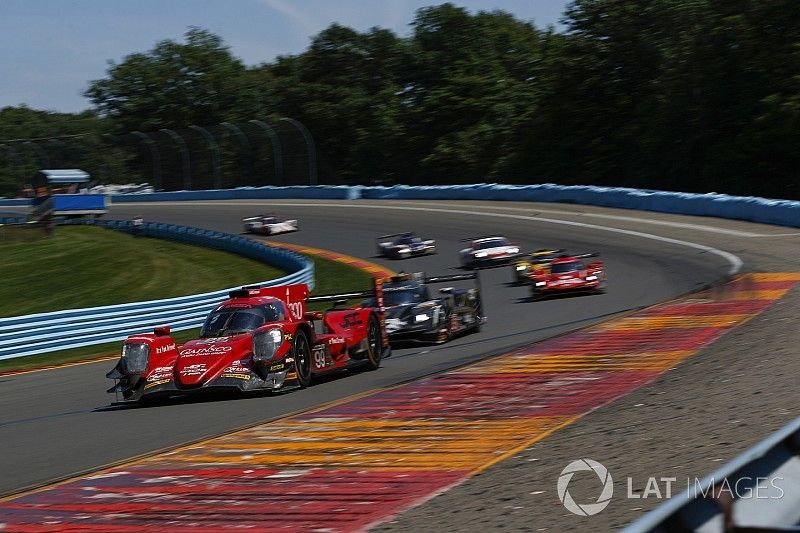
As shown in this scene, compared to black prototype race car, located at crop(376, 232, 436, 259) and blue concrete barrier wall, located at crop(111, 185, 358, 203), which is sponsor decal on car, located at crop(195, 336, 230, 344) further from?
blue concrete barrier wall, located at crop(111, 185, 358, 203)

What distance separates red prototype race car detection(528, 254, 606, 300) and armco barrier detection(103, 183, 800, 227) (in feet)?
37.4

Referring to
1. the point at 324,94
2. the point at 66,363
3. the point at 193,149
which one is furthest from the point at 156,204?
the point at 66,363

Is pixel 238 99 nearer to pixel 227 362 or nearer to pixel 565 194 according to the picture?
pixel 565 194

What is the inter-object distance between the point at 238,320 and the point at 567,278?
36.4 ft

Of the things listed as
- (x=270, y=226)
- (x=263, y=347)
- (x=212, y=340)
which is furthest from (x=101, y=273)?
(x=263, y=347)

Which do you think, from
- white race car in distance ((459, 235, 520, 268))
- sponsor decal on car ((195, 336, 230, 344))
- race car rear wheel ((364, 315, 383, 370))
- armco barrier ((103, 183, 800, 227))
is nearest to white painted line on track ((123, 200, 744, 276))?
armco barrier ((103, 183, 800, 227))

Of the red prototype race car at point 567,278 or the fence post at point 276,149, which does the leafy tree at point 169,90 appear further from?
Answer: the red prototype race car at point 567,278

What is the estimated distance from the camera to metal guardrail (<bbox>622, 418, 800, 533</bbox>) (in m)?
3.78

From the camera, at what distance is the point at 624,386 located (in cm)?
1034

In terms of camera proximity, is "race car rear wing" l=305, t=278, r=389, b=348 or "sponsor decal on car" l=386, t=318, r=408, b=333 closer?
"race car rear wing" l=305, t=278, r=389, b=348

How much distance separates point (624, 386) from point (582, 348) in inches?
131

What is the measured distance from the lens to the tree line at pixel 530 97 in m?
48.3

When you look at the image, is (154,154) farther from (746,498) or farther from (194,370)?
(746,498)

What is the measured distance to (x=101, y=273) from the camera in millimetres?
31219
